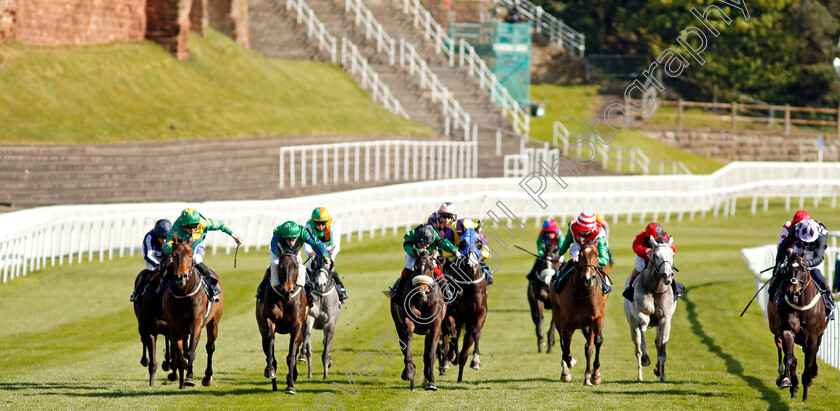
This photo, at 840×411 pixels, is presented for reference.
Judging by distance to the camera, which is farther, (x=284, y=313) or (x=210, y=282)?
(x=210, y=282)

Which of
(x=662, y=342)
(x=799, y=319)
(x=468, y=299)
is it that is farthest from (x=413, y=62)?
(x=799, y=319)

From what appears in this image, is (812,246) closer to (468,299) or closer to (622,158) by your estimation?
(468,299)

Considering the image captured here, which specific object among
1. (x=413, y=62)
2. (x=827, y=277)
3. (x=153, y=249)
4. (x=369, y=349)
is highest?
(x=413, y=62)

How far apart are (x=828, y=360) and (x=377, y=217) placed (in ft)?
57.6

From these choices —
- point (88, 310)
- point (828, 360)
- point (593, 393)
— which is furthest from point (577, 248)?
point (88, 310)

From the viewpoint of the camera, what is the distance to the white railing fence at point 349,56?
47.0 metres

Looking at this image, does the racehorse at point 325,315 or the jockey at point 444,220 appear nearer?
the racehorse at point 325,315

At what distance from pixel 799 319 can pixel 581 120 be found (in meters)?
41.7

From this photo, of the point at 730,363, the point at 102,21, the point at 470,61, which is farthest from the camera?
the point at 470,61

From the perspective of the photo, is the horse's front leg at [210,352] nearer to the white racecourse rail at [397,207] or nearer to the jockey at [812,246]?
the jockey at [812,246]

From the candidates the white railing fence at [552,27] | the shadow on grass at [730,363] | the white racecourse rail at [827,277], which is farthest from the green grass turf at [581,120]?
the white racecourse rail at [827,277]

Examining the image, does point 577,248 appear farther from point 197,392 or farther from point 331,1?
point 331,1

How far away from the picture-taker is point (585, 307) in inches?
542

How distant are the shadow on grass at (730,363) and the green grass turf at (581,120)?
2680cm
